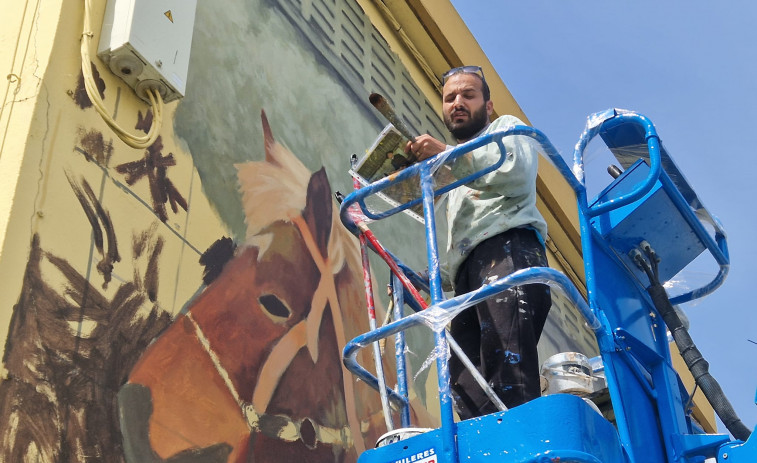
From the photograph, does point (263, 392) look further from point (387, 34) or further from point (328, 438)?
point (387, 34)

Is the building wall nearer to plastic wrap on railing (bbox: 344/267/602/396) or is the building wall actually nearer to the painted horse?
the painted horse

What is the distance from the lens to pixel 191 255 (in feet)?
13.1

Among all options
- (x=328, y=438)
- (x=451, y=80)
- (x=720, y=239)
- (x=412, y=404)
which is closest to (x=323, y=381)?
(x=328, y=438)

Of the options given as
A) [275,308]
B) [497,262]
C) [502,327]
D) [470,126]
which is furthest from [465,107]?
[275,308]

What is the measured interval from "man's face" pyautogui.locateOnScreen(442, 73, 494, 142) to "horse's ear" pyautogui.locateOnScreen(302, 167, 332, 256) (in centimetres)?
143

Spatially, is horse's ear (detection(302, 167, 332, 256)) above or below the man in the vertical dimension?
above

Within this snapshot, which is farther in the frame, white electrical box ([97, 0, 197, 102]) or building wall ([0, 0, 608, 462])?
white electrical box ([97, 0, 197, 102])

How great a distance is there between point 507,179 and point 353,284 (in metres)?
2.15

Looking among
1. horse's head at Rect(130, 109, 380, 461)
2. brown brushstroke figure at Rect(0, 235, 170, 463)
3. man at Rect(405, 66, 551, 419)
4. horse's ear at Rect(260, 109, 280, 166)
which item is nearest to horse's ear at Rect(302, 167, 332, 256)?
horse's head at Rect(130, 109, 380, 461)

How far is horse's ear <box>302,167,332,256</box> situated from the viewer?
17.1 feet

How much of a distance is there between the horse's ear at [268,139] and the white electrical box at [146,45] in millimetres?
895

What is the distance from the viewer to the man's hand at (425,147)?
338cm

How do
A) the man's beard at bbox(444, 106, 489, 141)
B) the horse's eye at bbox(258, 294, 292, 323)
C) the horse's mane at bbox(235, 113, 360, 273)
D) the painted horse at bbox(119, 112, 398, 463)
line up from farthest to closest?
the horse's mane at bbox(235, 113, 360, 273), the horse's eye at bbox(258, 294, 292, 323), the man's beard at bbox(444, 106, 489, 141), the painted horse at bbox(119, 112, 398, 463)

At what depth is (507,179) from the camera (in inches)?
138
